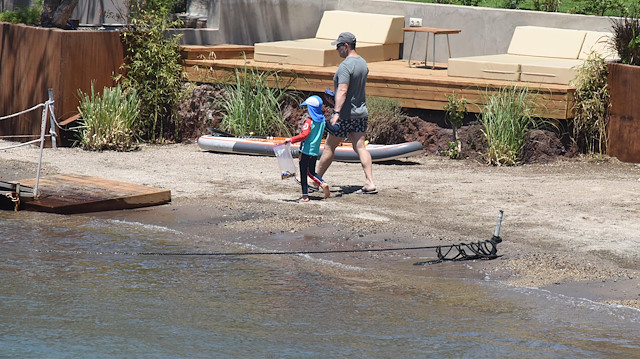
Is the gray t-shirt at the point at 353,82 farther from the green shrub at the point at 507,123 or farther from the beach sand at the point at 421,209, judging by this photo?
the green shrub at the point at 507,123

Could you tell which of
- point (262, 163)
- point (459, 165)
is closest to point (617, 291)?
point (459, 165)

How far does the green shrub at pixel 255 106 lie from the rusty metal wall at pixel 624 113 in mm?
4400

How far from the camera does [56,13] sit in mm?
14555

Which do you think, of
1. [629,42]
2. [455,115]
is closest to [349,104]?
[455,115]

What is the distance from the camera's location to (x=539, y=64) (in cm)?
1288

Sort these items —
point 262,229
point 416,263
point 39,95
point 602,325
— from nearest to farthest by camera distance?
point 602,325
point 416,263
point 262,229
point 39,95

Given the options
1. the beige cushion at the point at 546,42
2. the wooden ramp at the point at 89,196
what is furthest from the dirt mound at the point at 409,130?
the wooden ramp at the point at 89,196

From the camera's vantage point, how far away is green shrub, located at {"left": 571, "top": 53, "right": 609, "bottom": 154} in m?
12.2

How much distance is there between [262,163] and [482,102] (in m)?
3.02

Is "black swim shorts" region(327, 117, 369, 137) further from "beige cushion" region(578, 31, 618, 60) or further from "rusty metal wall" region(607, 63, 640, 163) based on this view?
"beige cushion" region(578, 31, 618, 60)

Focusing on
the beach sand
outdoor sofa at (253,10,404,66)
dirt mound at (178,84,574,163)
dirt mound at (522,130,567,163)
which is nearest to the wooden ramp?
the beach sand

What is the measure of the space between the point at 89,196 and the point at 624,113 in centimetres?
673

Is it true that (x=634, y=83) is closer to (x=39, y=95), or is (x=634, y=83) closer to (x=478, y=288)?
(x=478, y=288)

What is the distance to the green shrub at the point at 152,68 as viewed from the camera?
1410cm
